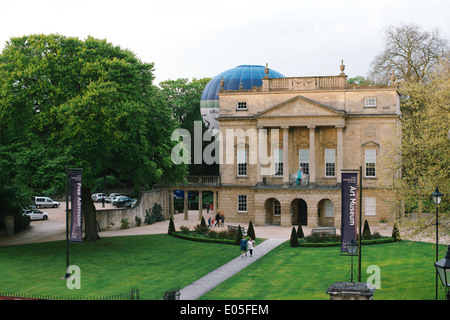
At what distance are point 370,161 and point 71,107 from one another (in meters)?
32.2

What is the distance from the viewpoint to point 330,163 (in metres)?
59.4

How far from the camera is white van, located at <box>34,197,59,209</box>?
74.1 metres

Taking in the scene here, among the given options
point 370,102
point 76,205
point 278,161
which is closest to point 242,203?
point 278,161

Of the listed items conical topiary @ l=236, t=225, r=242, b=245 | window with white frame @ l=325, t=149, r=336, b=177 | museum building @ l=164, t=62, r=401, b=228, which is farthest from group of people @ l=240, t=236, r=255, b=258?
window with white frame @ l=325, t=149, r=336, b=177

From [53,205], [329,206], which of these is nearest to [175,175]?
[329,206]

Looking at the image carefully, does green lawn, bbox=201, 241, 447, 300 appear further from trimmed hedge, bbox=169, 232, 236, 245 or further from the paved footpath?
trimmed hedge, bbox=169, 232, 236, 245

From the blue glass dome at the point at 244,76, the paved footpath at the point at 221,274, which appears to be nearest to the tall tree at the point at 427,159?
the paved footpath at the point at 221,274

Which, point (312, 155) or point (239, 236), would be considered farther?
point (312, 155)

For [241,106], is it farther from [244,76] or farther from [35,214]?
[35,214]

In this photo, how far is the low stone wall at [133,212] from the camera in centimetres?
5522

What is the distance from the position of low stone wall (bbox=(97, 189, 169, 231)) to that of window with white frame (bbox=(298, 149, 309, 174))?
16418mm

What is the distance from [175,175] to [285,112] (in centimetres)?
1460

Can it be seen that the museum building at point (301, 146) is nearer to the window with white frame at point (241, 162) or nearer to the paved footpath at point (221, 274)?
the window with white frame at point (241, 162)

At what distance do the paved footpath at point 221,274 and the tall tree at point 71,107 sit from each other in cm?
1033
